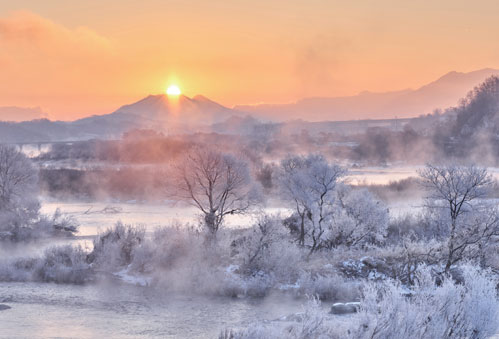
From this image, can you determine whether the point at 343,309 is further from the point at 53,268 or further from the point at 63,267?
the point at 53,268

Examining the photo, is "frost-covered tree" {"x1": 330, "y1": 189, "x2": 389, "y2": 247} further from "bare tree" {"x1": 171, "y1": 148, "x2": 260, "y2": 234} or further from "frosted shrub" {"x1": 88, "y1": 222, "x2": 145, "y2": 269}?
"frosted shrub" {"x1": 88, "y1": 222, "x2": 145, "y2": 269}

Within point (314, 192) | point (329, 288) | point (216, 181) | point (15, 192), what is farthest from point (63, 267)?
point (15, 192)

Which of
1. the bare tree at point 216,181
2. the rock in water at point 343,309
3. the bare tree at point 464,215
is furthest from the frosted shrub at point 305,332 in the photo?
the bare tree at point 216,181

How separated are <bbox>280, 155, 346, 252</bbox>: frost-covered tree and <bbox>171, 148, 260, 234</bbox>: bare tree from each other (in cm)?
201

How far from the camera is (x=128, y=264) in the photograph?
2362 cm

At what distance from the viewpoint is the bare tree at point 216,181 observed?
27609mm

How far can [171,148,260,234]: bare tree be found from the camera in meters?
27.6

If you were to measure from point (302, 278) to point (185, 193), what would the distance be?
10.6 m

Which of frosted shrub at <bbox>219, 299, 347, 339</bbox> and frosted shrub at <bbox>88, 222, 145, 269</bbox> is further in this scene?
frosted shrub at <bbox>88, 222, 145, 269</bbox>

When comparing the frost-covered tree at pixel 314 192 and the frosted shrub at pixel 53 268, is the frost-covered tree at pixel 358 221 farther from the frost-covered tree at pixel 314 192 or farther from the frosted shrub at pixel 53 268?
the frosted shrub at pixel 53 268

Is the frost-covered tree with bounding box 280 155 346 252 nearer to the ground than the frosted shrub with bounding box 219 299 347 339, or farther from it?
farther from it

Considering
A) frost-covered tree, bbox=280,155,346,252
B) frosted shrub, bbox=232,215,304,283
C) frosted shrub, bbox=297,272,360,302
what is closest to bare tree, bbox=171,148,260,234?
frost-covered tree, bbox=280,155,346,252

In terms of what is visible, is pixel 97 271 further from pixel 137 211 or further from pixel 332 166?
pixel 137 211

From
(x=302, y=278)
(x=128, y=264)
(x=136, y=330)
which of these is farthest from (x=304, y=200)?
(x=136, y=330)
